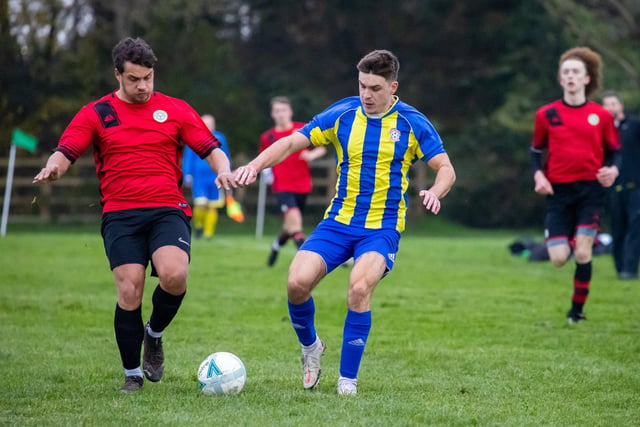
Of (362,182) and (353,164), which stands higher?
(353,164)

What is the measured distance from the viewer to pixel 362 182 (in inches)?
246

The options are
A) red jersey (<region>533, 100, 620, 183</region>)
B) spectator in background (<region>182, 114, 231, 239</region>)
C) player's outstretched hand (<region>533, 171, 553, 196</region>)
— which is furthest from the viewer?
spectator in background (<region>182, 114, 231, 239</region>)

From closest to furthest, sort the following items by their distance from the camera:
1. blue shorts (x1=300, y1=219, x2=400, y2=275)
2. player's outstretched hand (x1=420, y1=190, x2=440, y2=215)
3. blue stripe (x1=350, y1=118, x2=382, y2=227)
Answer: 1. player's outstretched hand (x1=420, y1=190, x2=440, y2=215)
2. blue shorts (x1=300, y1=219, x2=400, y2=275)
3. blue stripe (x1=350, y1=118, x2=382, y2=227)

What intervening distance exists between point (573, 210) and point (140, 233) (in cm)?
469

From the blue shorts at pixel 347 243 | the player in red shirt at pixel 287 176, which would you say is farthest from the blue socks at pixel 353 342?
the player in red shirt at pixel 287 176

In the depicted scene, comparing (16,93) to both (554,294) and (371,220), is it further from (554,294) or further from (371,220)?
(371,220)

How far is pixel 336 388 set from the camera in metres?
6.24

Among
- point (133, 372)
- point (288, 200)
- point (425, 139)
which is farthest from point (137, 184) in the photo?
point (288, 200)

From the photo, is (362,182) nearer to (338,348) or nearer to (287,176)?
(338,348)

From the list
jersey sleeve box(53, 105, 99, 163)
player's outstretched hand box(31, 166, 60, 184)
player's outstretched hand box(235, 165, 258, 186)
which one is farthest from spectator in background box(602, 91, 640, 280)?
player's outstretched hand box(31, 166, 60, 184)

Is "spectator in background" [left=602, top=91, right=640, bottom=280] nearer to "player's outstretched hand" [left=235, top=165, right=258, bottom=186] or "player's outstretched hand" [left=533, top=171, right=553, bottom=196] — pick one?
"player's outstretched hand" [left=533, top=171, right=553, bottom=196]

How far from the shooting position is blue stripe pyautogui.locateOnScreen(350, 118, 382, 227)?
622 centimetres

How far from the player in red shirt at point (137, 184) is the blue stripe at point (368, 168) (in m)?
0.81

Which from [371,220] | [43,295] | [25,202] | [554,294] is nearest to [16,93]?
[25,202]
